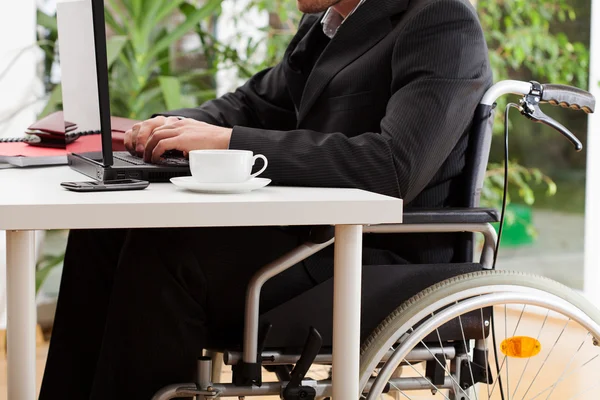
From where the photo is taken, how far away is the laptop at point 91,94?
105 centimetres

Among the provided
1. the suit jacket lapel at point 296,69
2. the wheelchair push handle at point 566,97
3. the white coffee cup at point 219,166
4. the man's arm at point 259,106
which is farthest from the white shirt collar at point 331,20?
the white coffee cup at point 219,166

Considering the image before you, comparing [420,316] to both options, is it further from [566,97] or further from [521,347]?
[566,97]

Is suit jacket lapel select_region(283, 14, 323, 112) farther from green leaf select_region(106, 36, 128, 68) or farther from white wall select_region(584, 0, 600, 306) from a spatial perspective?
white wall select_region(584, 0, 600, 306)

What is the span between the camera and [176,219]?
3.20ft

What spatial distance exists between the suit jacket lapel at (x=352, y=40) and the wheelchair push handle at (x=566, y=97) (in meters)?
0.28

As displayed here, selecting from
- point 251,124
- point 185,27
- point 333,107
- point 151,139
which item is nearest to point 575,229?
point 185,27

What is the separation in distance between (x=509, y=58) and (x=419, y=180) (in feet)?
8.17

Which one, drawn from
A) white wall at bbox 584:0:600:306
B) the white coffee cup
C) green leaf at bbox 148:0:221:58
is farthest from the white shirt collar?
white wall at bbox 584:0:600:306

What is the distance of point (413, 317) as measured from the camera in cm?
122

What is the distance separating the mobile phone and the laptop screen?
29 millimetres

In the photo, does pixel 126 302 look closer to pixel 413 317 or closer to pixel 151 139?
pixel 151 139

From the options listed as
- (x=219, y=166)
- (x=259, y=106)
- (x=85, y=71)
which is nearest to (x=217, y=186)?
(x=219, y=166)

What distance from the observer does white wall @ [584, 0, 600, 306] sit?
3319mm

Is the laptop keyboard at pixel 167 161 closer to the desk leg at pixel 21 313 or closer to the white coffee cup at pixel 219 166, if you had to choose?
→ the white coffee cup at pixel 219 166
